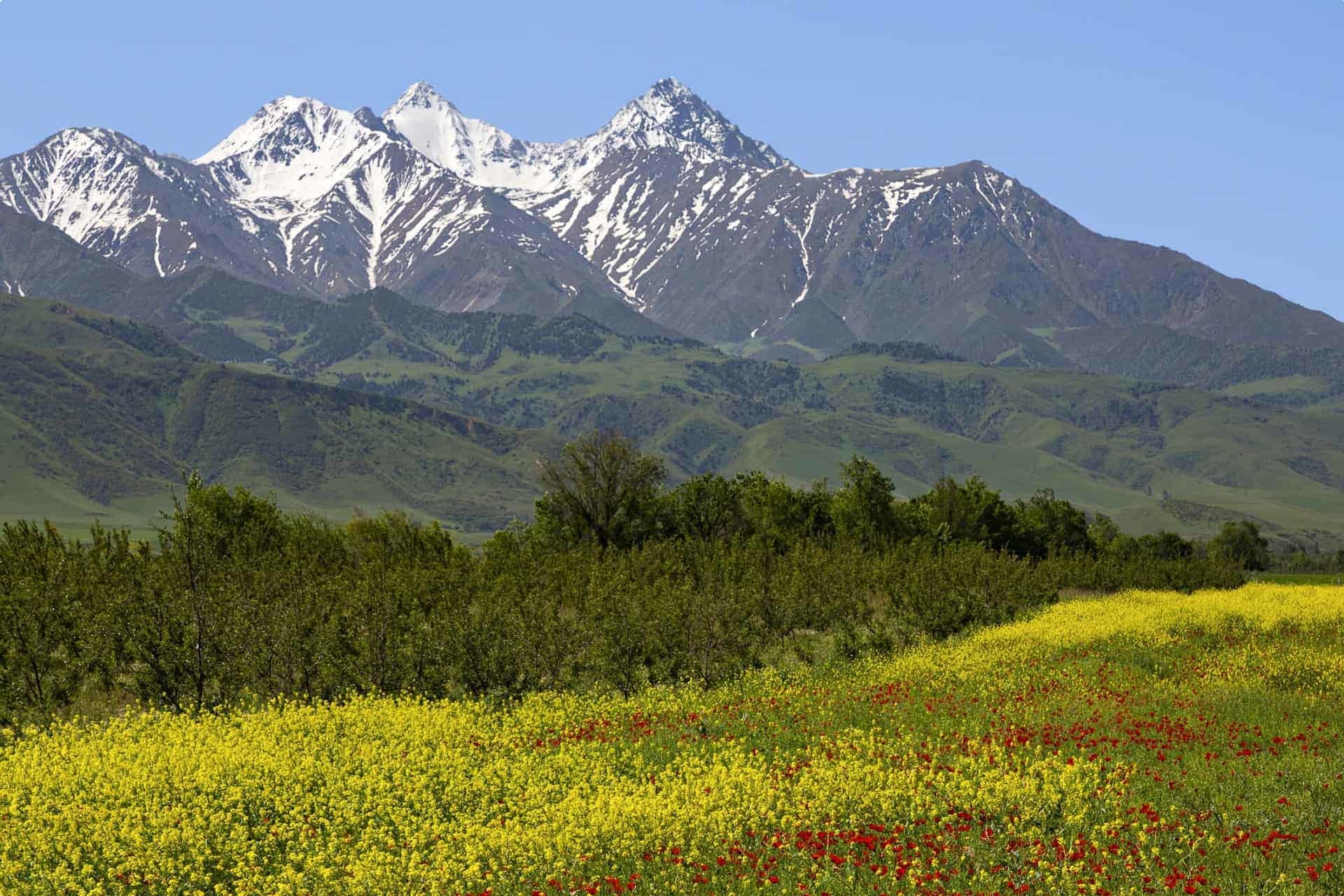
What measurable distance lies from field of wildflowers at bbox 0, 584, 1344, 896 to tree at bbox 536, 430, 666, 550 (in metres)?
52.1

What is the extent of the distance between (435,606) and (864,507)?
51.5 m

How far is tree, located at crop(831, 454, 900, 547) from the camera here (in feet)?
296

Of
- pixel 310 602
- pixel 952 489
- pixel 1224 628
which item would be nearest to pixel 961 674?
pixel 1224 628

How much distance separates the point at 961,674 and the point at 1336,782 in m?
13.4

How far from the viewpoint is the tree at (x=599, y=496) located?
84.8 metres

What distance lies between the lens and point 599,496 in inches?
3346

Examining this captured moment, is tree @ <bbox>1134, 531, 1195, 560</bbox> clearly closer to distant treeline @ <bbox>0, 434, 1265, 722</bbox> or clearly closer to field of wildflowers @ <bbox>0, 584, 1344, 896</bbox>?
distant treeline @ <bbox>0, 434, 1265, 722</bbox>

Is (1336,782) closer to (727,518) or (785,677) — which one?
(785,677)

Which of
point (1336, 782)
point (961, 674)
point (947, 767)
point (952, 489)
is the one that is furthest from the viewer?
point (952, 489)

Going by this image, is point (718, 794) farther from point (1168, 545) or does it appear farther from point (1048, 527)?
point (1168, 545)

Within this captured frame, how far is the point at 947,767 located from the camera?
2253cm

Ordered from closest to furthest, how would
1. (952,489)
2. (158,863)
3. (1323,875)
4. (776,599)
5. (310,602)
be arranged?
(1323,875) → (158,863) → (310,602) → (776,599) → (952,489)

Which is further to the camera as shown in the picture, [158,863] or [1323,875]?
[158,863]

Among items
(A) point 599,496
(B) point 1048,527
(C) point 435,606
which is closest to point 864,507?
(A) point 599,496
